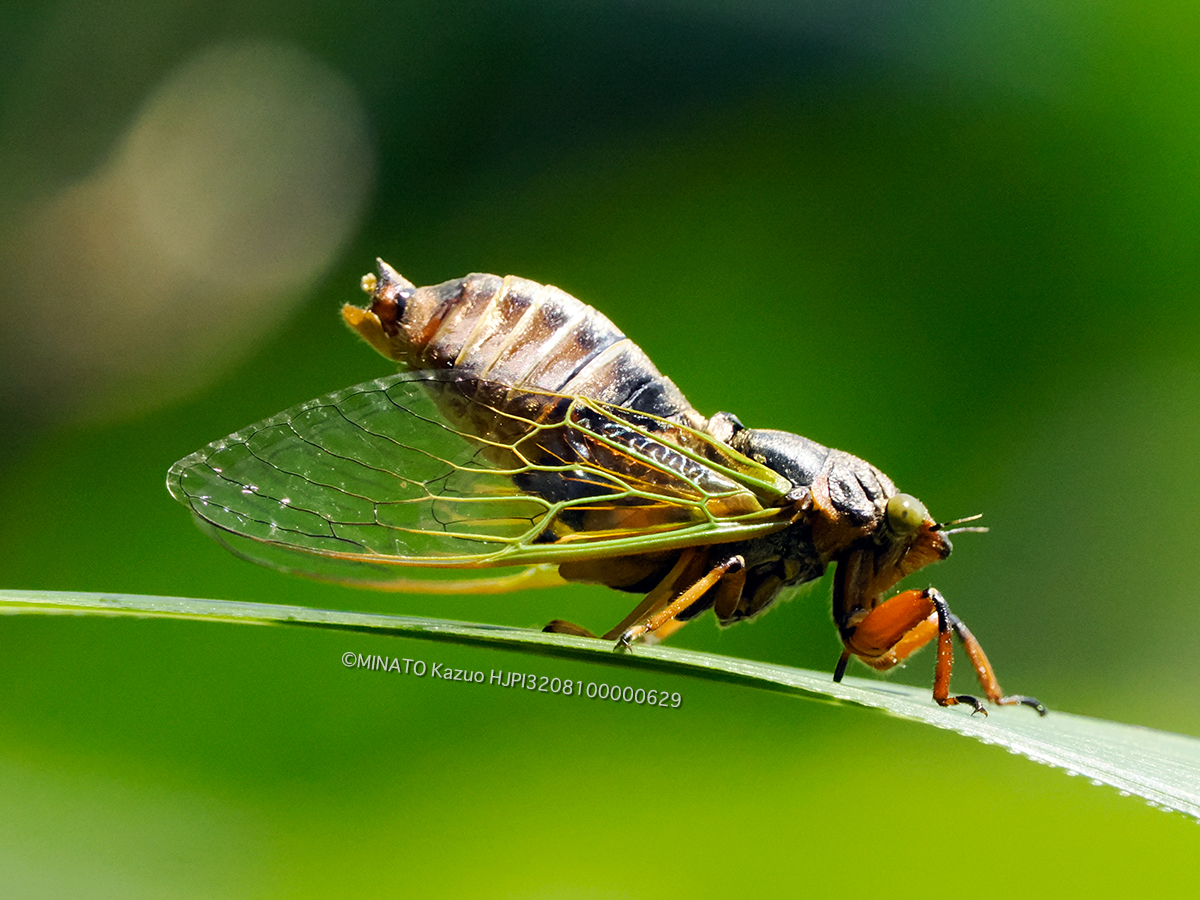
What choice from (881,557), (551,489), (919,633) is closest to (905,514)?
(881,557)

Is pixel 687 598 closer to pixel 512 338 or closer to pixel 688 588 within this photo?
pixel 688 588

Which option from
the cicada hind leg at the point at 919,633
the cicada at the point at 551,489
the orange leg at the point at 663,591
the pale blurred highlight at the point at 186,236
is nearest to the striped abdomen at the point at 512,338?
the cicada at the point at 551,489

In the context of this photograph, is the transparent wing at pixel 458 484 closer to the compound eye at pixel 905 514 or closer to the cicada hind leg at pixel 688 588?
the cicada hind leg at pixel 688 588

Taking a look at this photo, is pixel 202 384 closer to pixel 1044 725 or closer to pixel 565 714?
pixel 565 714

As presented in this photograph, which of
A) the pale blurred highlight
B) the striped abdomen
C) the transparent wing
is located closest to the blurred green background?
the pale blurred highlight

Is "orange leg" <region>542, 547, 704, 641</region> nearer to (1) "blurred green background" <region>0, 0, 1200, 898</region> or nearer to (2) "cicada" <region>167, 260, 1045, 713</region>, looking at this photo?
(2) "cicada" <region>167, 260, 1045, 713</region>
